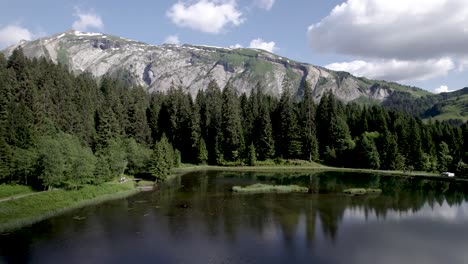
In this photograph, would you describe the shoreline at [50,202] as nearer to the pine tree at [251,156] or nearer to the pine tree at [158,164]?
the pine tree at [158,164]

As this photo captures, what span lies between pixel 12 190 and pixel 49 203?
8324 mm

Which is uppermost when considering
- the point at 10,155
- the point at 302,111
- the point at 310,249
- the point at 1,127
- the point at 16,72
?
the point at 16,72

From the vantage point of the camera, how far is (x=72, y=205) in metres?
64.9

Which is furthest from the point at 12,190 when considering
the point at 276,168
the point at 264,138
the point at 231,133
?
the point at 264,138

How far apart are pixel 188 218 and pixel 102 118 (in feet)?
195

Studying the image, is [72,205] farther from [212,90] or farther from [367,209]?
[212,90]

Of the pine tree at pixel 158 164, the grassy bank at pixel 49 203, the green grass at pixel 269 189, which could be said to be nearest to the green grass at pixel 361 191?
the green grass at pixel 269 189

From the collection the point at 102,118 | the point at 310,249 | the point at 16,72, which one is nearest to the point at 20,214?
the point at 310,249

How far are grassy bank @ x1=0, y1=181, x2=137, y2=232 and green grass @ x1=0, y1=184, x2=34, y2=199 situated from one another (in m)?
4.36

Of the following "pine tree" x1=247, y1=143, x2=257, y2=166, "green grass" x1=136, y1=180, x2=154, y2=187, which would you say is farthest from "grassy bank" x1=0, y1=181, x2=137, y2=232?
"pine tree" x1=247, y1=143, x2=257, y2=166

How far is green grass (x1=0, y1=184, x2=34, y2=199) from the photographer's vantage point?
209 feet

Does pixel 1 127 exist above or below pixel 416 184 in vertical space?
above

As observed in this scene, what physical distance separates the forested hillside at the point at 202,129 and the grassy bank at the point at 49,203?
233 inches

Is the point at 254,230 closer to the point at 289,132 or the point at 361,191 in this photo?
the point at 361,191
